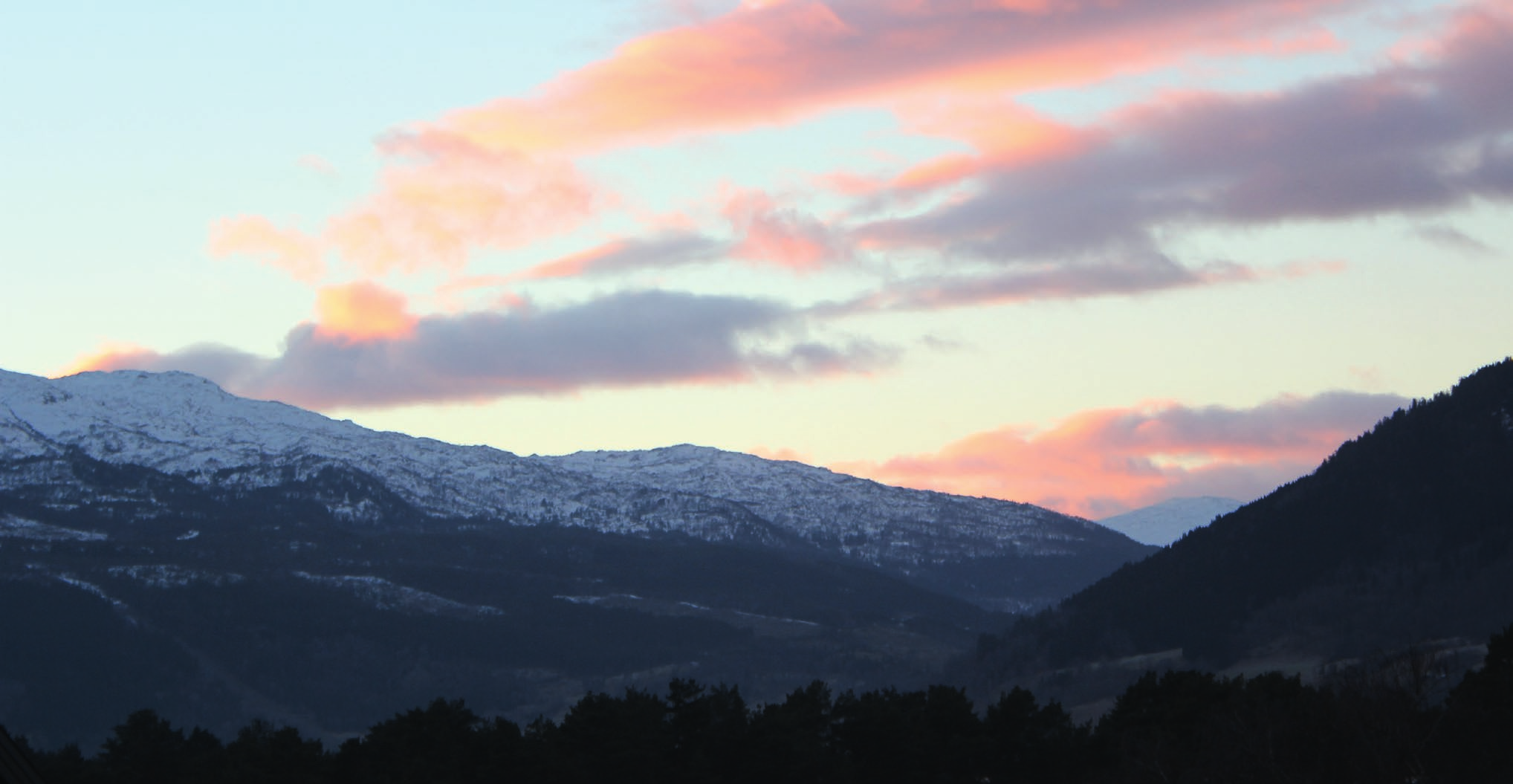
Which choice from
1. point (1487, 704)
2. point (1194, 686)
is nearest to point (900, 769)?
point (1194, 686)

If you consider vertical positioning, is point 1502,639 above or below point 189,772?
above

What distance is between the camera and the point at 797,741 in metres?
137

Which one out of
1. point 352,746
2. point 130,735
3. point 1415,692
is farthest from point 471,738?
point 1415,692

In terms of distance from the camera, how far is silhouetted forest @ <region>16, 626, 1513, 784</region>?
129125 millimetres

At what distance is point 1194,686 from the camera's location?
14162 centimetres

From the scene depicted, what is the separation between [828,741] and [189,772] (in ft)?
169

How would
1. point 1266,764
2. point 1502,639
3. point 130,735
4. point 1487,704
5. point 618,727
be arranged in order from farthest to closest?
point 130,735, point 618,727, point 1502,639, point 1487,704, point 1266,764

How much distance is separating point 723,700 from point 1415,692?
56210 mm

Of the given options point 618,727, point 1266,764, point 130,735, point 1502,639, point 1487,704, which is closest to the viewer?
point 1266,764

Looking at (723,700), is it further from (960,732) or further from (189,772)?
(189,772)

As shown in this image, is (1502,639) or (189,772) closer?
(1502,639)

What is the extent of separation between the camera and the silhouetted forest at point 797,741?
129 m

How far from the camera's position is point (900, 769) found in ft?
459

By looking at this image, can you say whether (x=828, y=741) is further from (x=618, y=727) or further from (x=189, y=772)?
(x=189, y=772)
